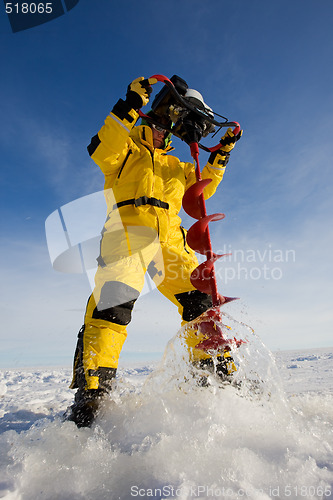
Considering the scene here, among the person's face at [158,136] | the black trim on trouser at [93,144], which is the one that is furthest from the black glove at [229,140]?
the black trim on trouser at [93,144]

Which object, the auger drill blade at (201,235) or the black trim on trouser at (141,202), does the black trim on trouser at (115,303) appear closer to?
the auger drill blade at (201,235)

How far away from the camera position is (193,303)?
110 inches

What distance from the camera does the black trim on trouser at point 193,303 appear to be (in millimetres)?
2777

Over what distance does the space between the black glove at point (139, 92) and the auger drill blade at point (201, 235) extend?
3.70 ft

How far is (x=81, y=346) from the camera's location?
2020 mm

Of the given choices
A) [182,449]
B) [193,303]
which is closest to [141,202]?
[193,303]

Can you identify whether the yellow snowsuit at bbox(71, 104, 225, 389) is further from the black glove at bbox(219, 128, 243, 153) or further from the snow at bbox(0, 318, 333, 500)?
the snow at bbox(0, 318, 333, 500)

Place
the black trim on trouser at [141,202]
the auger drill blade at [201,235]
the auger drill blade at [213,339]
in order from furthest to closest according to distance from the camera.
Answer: the black trim on trouser at [141,202]
the auger drill blade at [201,235]
the auger drill blade at [213,339]

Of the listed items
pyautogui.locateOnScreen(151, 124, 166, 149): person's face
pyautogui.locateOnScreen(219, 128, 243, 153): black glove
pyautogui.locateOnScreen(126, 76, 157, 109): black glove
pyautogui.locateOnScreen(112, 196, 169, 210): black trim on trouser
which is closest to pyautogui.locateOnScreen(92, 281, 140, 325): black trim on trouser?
pyautogui.locateOnScreen(112, 196, 169, 210): black trim on trouser

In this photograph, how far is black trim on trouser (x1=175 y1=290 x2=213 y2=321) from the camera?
2.78 m

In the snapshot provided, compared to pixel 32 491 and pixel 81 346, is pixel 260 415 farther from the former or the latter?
pixel 81 346

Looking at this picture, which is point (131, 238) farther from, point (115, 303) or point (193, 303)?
point (193, 303)

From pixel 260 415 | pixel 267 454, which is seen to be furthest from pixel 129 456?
pixel 260 415

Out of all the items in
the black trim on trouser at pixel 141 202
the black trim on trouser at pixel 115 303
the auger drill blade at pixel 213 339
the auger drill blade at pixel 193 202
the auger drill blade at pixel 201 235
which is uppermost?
the black trim on trouser at pixel 141 202
